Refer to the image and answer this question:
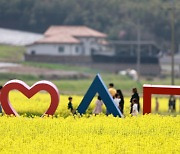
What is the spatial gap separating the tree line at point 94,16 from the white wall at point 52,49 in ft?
41.8

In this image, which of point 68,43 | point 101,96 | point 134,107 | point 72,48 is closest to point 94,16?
point 72,48

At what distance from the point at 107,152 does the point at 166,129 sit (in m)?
4.85

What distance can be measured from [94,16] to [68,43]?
16438 millimetres

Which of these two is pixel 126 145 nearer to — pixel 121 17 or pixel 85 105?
pixel 85 105

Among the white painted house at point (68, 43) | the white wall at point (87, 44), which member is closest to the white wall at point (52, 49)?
the white painted house at point (68, 43)

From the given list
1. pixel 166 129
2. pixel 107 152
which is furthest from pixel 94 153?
pixel 166 129

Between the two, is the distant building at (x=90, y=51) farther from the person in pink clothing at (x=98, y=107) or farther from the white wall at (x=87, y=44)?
the person in pink clothing at (x=98, y=107)

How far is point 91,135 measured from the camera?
22953 millimetres

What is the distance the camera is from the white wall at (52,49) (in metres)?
94.0

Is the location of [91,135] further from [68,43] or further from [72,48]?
[72,48]

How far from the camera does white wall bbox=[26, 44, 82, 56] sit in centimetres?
9400

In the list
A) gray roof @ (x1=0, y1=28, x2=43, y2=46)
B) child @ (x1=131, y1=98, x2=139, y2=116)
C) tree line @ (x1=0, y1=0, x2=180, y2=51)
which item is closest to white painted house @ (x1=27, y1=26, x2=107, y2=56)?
gray roof @ (x1=0, y1=28, x2=43, y2=46)

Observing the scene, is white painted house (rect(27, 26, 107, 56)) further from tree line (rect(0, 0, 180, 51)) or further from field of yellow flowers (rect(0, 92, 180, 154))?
field of yellow flowers (rect(0, 92, 180, 154))

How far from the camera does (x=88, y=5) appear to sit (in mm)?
113938
